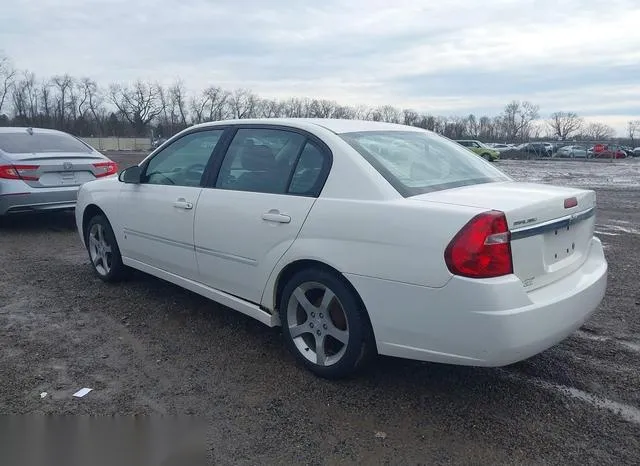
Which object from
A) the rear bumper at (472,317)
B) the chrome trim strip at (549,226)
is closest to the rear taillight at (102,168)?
the rear bumper at (472,317)

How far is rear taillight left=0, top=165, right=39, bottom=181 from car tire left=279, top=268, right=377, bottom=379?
5688 millimetres

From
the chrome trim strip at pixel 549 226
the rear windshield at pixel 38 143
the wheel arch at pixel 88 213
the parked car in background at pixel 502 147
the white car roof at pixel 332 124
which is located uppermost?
the parked car in background at pixel 502 147

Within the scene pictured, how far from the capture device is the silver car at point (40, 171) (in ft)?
25.1

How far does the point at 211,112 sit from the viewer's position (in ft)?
348

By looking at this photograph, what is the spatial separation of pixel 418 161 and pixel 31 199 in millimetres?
6174

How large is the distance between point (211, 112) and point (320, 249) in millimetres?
107417

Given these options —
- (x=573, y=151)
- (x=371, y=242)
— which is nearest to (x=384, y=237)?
(x=371, y=242)

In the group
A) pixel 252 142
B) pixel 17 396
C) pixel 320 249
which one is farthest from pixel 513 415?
pixel 17 396

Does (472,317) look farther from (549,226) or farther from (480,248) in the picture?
(549,226)

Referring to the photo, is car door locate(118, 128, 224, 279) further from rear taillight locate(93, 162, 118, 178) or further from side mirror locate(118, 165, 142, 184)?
rear taillight locate(93, 162, 118, 178)

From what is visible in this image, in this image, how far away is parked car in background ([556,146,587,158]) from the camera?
4903 cm

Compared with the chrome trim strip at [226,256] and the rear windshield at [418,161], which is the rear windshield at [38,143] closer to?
the chrome trim strip at [226,256]

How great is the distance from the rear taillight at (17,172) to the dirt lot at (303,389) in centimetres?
330

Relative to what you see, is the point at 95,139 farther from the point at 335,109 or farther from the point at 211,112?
the point at 335,109
